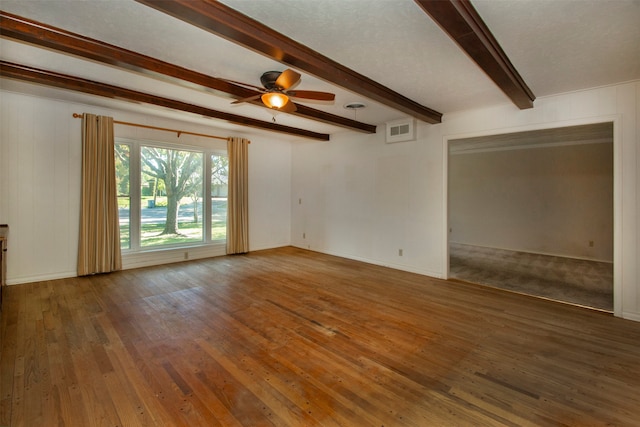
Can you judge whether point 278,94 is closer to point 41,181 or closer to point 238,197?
point 238,197

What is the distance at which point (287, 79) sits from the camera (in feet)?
8.73

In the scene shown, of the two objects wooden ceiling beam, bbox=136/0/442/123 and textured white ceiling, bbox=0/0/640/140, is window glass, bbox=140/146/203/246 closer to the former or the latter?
textured white ceiling, bbox=0/0/640/140

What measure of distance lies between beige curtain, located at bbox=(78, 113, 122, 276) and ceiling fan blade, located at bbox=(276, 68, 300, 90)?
356 centimetres

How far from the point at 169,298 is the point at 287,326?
1.75 metres

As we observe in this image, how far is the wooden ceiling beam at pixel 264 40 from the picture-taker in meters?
1.88

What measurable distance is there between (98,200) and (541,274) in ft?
24.6

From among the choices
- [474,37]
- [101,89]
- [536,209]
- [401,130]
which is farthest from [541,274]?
[101,89]

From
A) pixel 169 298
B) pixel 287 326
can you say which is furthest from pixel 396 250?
pixel 169 298

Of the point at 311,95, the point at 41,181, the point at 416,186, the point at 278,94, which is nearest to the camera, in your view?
the point at 278,94

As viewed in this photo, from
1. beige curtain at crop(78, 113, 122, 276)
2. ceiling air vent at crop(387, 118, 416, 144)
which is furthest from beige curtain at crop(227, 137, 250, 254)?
ceiling air vent at crop(387, 118, 416, 144)

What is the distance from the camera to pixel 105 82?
138 inches

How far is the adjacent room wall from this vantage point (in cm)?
620

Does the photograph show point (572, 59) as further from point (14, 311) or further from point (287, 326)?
point (14, 311)

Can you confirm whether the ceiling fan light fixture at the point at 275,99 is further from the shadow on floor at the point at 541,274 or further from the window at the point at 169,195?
the shadow on floor at the point at 541,274
